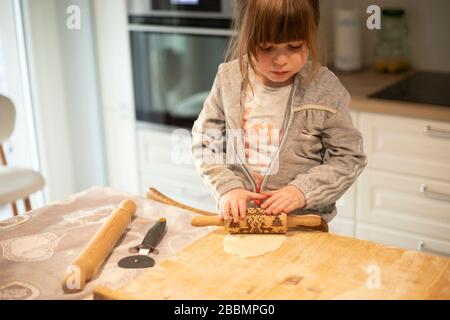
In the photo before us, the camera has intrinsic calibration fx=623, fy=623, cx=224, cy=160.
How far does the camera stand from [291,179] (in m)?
1.13

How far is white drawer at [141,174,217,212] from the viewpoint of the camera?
2170 millimetres

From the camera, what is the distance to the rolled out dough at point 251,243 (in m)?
0.94

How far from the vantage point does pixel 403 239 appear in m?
1.79

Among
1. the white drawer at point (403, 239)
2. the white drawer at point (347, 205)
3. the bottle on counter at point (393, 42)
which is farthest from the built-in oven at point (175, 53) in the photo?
the white drawer at point (403, 239)

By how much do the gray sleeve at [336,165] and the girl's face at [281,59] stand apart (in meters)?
0.11

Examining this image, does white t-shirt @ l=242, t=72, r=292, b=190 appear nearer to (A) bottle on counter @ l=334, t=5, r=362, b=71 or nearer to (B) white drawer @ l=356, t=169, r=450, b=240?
(B) white drawer @ l=356, t=169, r=450, b=240

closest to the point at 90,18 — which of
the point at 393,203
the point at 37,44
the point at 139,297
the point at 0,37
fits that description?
the point at 37,44

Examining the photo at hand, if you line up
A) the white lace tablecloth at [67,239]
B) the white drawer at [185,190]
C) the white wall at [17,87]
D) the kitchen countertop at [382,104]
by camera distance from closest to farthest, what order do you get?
the white lace tablecloth at [67,239], the kitchen countertop at [382,104], the white wall at [17,87], the white drawer at [185,190]

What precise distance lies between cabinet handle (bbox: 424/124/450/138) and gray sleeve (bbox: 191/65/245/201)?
0.72 metres

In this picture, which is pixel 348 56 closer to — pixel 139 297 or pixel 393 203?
pixel 393 203

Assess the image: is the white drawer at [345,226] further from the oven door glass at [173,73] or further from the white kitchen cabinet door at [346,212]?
the oven door glass at [173,73]

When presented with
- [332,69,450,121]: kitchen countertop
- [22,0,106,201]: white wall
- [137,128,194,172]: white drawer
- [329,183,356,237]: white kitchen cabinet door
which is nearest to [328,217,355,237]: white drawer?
[329,183,356,237]: white kitchen cabinet door
